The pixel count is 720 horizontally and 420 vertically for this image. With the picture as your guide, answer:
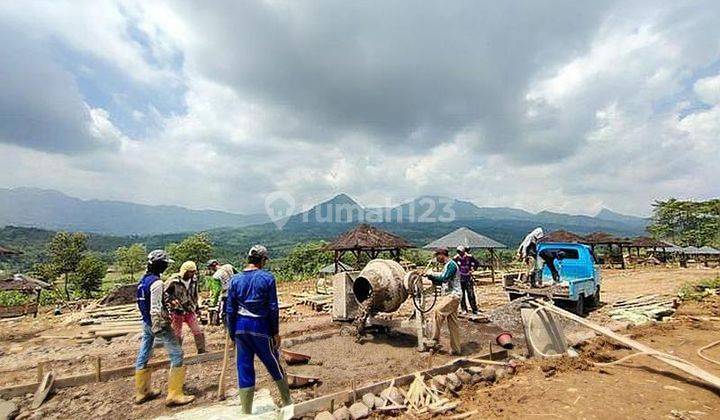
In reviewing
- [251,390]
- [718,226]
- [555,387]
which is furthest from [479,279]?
[718,226]

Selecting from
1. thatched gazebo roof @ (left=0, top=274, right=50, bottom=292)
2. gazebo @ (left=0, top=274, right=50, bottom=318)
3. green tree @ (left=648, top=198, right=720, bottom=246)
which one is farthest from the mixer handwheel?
green tree @ (left=648, top=198, right=720, bottom=246)

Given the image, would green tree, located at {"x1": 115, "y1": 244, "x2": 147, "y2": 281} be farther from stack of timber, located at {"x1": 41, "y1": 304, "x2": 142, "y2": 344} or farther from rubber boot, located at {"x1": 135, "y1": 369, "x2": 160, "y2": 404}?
rubber boot, located at {"x1": 135, "y1": 369, "x2": 160, "y2": 404}

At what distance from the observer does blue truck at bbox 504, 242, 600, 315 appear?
10.8 meters

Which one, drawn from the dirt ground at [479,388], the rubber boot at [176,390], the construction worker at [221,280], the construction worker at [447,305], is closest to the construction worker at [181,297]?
the rubber boot at [176,390]

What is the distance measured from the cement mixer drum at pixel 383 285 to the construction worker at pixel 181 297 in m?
3.42

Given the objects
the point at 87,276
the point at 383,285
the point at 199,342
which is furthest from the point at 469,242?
the point at 87,276

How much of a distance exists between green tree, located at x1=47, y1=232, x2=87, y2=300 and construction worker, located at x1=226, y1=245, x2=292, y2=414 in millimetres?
31004

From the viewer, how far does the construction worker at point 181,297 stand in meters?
6.35

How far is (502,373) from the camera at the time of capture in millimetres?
6141

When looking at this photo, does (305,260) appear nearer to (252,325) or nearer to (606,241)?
(606,241)

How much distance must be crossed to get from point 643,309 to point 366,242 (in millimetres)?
11615

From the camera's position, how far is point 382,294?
8.48 meters

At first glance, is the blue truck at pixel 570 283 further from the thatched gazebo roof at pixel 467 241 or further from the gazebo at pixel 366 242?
the thatched gazebo roof at pixel 467 241

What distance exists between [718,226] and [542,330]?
195ft
